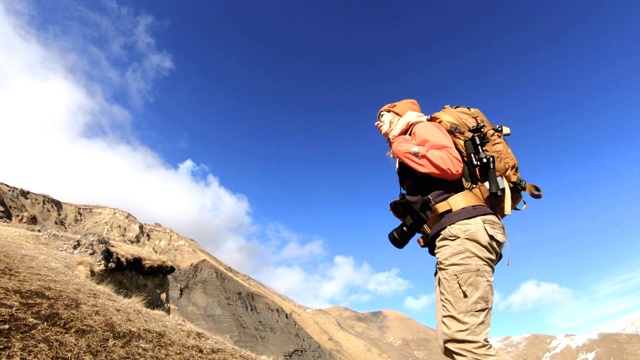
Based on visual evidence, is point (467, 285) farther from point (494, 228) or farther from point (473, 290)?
point (494, 228)

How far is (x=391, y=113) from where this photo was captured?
3.63 m

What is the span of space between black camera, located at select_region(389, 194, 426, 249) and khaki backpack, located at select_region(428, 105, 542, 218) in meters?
0.53

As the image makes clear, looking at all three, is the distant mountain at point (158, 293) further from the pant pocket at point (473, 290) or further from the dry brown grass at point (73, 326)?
the pant pocket at point (473, 290)

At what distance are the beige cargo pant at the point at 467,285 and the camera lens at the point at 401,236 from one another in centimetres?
41

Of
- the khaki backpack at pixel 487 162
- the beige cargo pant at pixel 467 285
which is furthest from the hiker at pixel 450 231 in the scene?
the khaki backpack at pixel 487 162

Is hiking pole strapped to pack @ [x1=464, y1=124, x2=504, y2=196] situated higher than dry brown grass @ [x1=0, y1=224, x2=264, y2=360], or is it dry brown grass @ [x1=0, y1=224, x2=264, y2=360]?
hiking pole strapped to pack @ [x1=464, y1=124, x2=504, y2=196]

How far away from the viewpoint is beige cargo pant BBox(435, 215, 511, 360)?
256cm

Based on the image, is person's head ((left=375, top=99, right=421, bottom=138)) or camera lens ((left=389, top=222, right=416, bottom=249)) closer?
camera lens ((left=389, top=222, right=416, bottom=249))

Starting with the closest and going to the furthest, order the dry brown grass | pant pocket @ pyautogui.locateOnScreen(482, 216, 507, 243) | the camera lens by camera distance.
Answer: pant pocket @ pyautogui.locateOnScreen(482, 216, 507, 243), the camera lens, the dry brown grass

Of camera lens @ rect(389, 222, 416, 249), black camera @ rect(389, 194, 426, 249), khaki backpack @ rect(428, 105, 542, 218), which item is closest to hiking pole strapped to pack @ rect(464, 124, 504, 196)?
khaki backpack @ rect(428, 105, 542, 218)

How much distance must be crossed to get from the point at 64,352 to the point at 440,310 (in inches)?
178

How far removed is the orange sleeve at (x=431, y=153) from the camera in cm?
290

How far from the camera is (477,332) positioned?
2561mm

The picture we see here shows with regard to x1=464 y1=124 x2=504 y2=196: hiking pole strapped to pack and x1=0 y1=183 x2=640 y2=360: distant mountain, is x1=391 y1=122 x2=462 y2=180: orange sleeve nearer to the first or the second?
x1=464 y1=124 x2=504 y2=196: hiking pole strapped to pack
